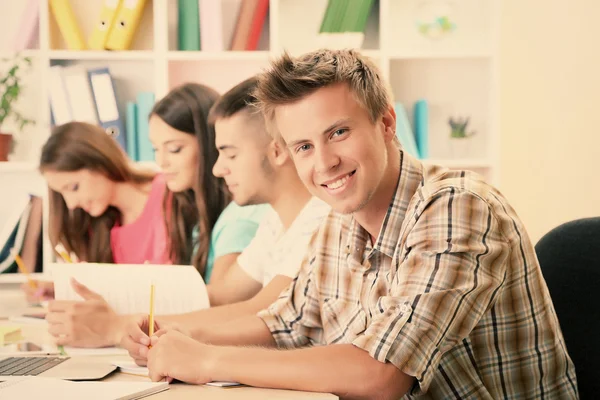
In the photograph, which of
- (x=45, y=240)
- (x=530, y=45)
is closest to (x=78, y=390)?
(x=45, y=240)

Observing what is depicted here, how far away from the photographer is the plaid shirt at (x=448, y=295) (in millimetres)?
1179

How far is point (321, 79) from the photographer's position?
137cm

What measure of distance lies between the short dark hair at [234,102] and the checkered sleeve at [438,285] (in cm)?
113

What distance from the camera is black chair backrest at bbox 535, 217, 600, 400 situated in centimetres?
147

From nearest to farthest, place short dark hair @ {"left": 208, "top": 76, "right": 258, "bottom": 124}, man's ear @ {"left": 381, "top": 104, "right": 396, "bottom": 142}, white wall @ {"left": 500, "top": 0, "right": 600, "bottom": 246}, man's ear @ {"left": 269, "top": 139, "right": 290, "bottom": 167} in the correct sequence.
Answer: man's ear @ {"left": 381, "top": 104, "right": 396, "bottom": 142} < man's ear @ {"left": 269, "top": 139, "right": 290, "bottom": 167} < short dark hair @ {"left": 208, "top": 76, "right": 258, "bottom": 124} < white wall @ {"left": 500, "top": 0, "right": 600, "bottom": 246}

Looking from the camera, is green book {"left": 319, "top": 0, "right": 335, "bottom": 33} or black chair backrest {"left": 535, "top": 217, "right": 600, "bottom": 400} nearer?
black chair backrest {"left": 535, "top": 217, "right": 600, "bottom": 400}

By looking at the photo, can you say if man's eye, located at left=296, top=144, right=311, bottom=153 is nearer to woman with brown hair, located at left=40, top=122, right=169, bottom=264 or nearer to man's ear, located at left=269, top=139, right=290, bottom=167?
man's ear, located at left=269, top=139, right=290, bottom=167

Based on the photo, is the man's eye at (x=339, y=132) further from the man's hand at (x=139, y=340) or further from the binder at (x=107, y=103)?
the binder at (x=107, y=103)

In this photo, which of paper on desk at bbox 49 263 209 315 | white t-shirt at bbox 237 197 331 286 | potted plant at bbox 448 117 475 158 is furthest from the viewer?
potted plant at bbox 448 117 475 158

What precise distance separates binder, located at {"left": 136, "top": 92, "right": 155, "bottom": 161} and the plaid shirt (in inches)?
56.9

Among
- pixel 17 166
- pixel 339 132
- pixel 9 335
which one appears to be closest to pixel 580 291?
pixel 339 132

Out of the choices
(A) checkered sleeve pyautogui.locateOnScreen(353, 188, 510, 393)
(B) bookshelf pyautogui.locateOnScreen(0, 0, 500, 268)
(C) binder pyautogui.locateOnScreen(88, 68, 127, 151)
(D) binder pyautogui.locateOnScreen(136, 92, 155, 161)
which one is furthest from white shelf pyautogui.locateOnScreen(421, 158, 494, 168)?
(A) checkered sleeve pyautogui.locateOnScreen(353, 188, 510, 393)

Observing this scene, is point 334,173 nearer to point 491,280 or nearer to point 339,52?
point 339,52

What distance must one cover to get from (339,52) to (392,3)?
1.91m
